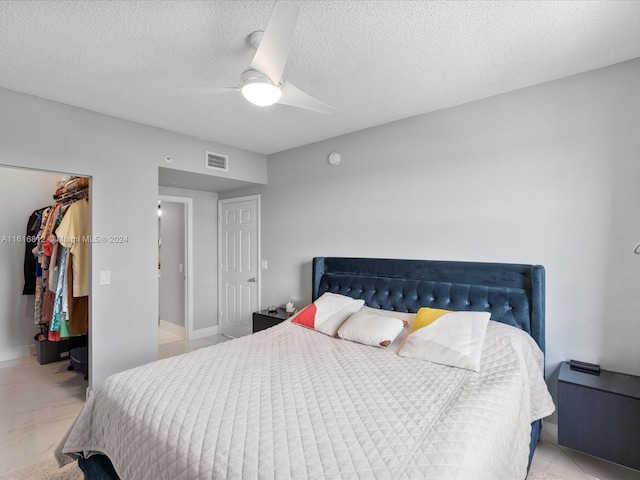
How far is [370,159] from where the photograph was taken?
326cm

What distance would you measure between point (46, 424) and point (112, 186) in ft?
6.59

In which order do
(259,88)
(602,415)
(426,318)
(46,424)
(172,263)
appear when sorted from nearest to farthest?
(259,88), (602,415), (426,318), (46,424), (172,263)

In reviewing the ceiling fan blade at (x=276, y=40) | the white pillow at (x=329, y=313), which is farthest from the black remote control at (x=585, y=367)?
the ceiling fan blade at (x=276, y=40)

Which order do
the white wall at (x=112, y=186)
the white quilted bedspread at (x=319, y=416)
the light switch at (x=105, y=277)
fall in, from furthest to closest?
1. the light switch at (x=105, y=277)
2. the white wall at (x=112, y=186)
3. the white quilted bedspread at (x=319, y=416)

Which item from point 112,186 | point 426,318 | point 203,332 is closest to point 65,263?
point 112,186

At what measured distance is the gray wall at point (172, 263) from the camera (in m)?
4.70

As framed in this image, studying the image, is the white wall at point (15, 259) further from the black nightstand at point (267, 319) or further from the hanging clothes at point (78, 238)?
the black nightstand at point (267, 319)

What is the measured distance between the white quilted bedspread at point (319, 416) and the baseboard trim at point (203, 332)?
2.73m

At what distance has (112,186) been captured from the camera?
289 centimetres

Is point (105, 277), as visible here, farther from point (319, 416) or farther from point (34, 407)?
point (319, 416)

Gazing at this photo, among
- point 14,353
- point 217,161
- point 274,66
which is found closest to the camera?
point 274,66

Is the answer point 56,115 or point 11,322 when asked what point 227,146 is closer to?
point 56,115

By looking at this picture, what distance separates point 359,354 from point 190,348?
9.71ft

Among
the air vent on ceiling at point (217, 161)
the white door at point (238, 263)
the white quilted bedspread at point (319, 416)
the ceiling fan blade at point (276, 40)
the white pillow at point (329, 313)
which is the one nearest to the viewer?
the white quilted bedspread at point (319, 416)
